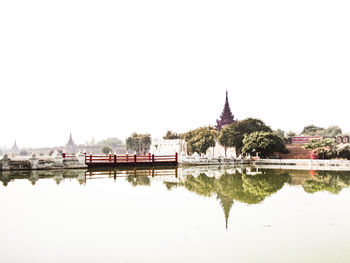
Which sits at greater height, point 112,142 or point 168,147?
point 112,142

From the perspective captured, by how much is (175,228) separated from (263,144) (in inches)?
1333

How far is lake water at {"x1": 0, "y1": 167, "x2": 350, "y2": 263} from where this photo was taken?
5.61 metres

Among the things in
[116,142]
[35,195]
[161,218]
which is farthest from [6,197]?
[116,142]

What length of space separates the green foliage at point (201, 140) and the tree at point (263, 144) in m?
10.3

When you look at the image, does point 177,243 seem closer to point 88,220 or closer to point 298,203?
point 88,220

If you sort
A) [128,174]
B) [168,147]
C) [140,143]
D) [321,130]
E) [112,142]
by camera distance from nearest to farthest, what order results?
[128,174]
[168,147]
[140,143]
[321,130]
[112,142]

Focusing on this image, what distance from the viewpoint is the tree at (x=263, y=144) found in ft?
130

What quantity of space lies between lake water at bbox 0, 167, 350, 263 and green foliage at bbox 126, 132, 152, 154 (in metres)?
58.1

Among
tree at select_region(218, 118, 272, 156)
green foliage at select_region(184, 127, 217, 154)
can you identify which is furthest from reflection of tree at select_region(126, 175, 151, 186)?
green foliage at select_region(184, 127, 217, 154)

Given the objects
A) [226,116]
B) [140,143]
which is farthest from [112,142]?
[226,116]

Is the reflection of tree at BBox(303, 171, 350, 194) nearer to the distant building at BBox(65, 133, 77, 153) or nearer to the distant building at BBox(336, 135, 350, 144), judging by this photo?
the distant building at BBox(336, 135, 350, 144)

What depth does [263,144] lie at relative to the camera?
129ft

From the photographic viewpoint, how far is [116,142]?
456ft

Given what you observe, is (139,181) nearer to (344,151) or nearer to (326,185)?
(326,185)
